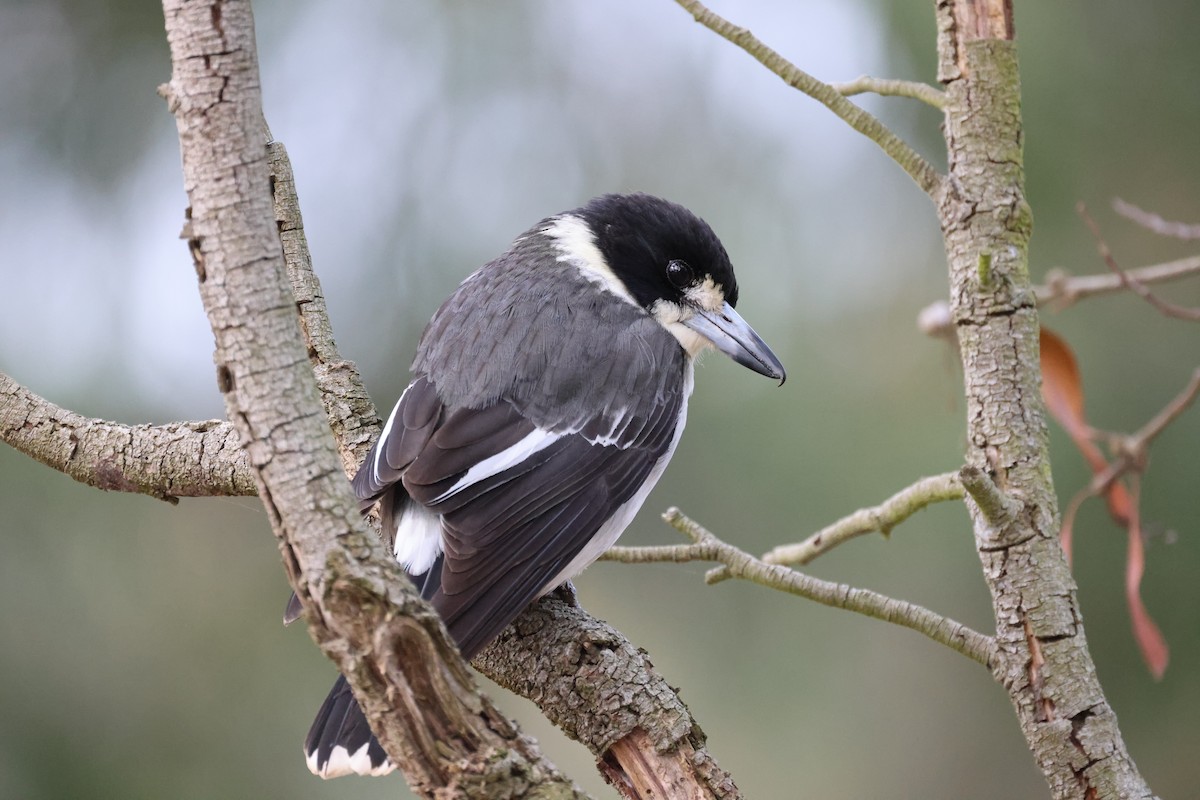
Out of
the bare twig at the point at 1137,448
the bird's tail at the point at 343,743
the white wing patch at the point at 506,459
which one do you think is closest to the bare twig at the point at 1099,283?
the bare twig at the point at 1137,448

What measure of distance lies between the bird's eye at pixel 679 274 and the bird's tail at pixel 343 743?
4.78 feet

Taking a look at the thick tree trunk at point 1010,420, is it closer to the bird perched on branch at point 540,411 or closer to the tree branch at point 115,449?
the bird perched on branch at point 540,411

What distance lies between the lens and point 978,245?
6.76 feet

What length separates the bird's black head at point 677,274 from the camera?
120 inches

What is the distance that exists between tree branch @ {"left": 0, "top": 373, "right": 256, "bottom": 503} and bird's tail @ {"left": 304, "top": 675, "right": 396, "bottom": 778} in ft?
2.30

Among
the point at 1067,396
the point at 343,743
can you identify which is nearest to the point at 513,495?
the point at 343,743

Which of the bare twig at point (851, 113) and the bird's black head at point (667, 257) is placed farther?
the bird's black head at point (667, 257)

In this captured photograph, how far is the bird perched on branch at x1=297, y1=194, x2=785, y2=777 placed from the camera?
224 cm

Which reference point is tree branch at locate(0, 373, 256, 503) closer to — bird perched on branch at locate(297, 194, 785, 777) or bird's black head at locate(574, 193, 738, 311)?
bird perched on branch at locate(297, 194, 785, 777)

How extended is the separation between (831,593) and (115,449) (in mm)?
1527

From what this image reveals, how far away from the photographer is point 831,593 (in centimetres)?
214

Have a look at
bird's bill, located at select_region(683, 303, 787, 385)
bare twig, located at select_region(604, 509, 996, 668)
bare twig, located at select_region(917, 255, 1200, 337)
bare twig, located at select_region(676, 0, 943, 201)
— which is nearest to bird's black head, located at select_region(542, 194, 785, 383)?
bird's bill, located at select_region(683, 303, 787, 385)

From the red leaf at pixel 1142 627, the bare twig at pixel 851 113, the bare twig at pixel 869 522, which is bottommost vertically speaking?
the red leaf at pixel 1142 627

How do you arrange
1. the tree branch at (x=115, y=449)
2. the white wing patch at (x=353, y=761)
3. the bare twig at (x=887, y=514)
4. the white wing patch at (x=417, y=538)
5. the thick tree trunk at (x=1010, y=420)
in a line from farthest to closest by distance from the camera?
the tree branch at (x=115, y=449), the white wing patch at (x=417, y=538), the bare twig at (x=887, y=514), the white wing patch at (x=353, y=761), the thick tree trunk at (x=1010, y=420)
